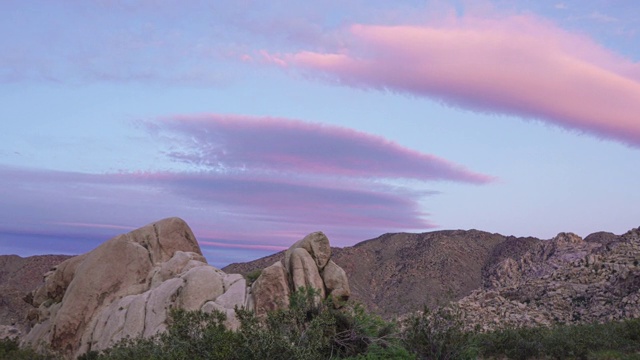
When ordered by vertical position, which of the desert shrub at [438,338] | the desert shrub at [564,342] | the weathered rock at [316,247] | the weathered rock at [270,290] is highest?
the weathered rock at [316,247]

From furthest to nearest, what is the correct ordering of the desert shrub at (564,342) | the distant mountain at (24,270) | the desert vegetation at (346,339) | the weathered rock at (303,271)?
the distant mountain at (24,270), the desert shrub at (564,342), the weathered rock at (303,271), the desert vegetation at (346,339)

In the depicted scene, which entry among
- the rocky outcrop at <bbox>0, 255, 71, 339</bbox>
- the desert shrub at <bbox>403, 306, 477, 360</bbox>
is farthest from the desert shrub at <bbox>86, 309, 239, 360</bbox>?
the rocky outcrop at <bbox>0, 255, 71, 339</bbox>

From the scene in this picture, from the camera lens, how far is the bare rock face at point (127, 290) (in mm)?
31812

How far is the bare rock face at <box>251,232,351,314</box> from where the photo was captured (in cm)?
3033

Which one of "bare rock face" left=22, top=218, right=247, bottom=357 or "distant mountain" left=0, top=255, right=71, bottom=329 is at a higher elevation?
"bare rock face" left=22, top=218, right=247, bottom=357

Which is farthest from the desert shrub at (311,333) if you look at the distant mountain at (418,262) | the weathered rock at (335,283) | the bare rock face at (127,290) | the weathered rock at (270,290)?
the distant mountain at (418,262)

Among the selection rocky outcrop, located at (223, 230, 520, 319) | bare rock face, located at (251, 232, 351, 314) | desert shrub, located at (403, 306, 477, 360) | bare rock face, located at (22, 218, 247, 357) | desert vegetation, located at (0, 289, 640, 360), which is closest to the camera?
desert vegetation, located at (0, 289, 640, 360)

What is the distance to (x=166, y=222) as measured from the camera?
40688 millimetres

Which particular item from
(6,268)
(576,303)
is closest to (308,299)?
(576,303)

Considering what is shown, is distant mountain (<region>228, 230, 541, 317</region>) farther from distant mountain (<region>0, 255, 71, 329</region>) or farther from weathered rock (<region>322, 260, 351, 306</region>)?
weathered rock (<region>322, 260, 351, 306</region>)

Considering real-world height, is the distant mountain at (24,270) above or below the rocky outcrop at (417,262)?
below

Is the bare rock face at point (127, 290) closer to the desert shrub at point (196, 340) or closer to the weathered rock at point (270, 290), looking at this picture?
the weathered rock at point (270, 290)

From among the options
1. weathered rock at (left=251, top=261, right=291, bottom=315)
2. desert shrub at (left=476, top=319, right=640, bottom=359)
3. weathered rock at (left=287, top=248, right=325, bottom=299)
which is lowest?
desert shrub at (left=476, top=319, right=640, bottom=359)

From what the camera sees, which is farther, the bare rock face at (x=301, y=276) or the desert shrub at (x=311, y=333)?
the bare rock face at (x=301, y=276)
